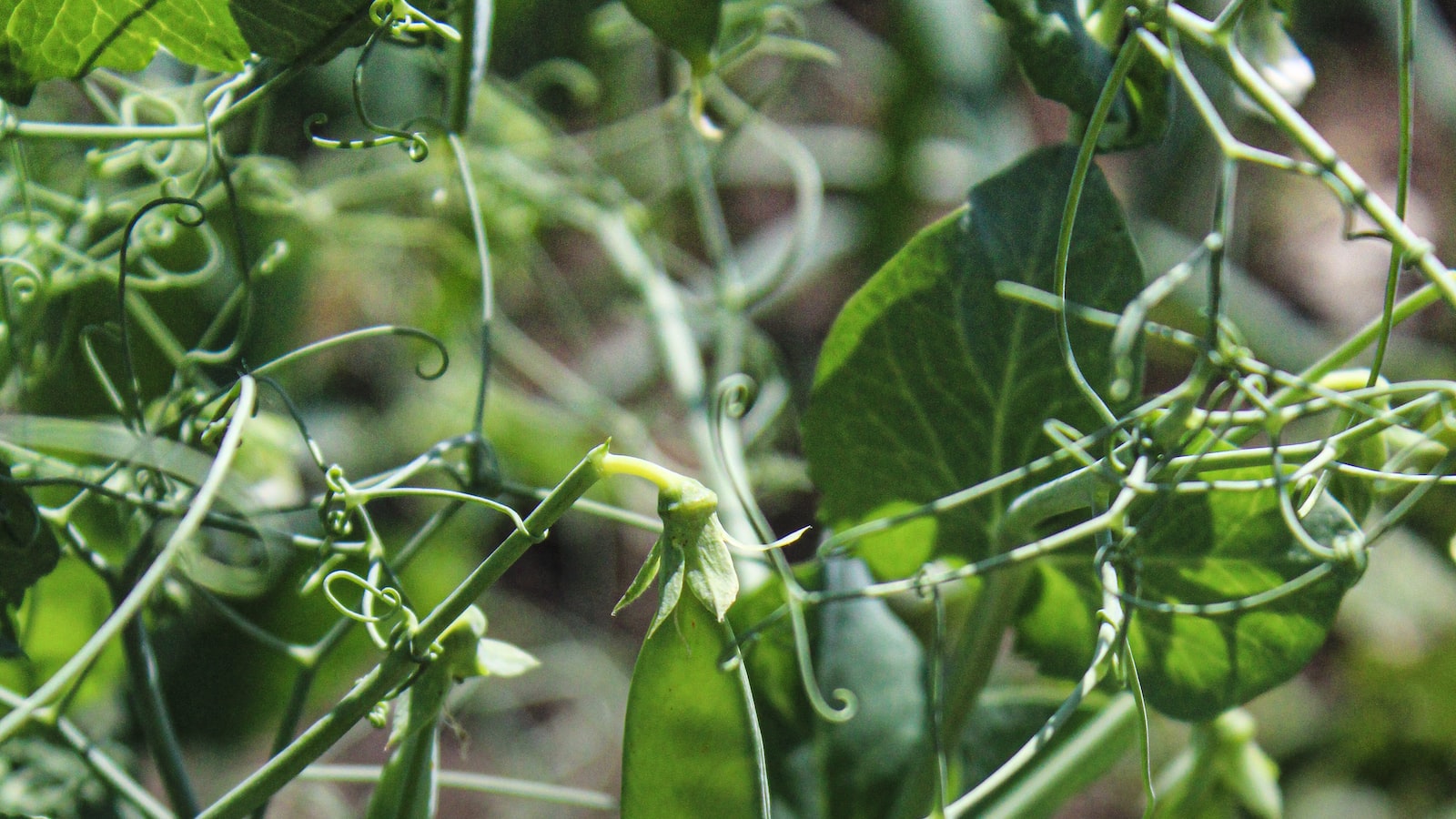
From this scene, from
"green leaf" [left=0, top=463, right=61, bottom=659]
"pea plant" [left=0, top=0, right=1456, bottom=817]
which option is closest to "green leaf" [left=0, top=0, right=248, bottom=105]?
"pea plant" [left=0, top=0, right=1456, bottom=817]

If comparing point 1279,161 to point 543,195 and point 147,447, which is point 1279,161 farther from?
point 543,195

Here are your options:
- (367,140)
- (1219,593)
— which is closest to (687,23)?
(367,140)

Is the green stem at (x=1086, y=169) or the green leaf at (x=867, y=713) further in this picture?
the green leaf at (x=867, y=713)

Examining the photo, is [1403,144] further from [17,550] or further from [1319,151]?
[17,550]

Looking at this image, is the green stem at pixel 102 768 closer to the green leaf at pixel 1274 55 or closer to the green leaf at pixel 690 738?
the green leaf at pixel 690 738

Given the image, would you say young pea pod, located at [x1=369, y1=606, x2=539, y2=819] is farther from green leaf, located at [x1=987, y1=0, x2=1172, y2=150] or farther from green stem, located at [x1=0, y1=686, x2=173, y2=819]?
green leaf, located at [x1=987, y1=0, x2=1172, y2=150]

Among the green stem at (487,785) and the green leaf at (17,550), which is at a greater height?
the green leaf at (17,550)

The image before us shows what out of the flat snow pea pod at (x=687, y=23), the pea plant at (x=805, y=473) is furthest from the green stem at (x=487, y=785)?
the flat snow pea pod at (x=687, y=23)

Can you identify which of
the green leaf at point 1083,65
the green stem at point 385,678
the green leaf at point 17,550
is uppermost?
the green leaf at point 1083,65
